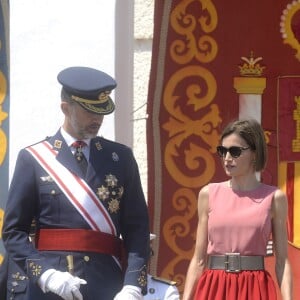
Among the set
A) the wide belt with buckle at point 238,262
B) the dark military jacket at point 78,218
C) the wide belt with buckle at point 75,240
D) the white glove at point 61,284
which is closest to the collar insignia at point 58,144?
the dark military jacket at point 78,218

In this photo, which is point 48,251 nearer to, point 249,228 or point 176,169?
point 249,228

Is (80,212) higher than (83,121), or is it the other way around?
(83,121)

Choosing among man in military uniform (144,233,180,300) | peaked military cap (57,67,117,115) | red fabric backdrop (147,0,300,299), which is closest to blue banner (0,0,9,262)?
red fabric backdrop (147,0,300,299)

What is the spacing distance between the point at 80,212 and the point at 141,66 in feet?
8.28

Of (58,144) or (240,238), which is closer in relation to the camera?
(58,144)

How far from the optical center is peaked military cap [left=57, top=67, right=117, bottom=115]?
14.1 ft

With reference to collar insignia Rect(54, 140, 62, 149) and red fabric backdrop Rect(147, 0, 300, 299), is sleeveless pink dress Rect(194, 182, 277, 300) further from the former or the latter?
red fabric backdrop Rect(147, 0, 300, 299)

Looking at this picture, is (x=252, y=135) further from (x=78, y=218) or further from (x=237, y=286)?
(x=78, y=218)

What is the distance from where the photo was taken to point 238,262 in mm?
4574

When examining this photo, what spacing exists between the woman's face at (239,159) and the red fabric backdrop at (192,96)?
116 cm

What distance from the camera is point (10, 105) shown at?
575cm

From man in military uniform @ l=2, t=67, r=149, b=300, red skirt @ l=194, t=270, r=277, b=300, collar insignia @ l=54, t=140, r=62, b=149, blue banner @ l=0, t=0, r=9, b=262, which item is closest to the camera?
man in military uniform @ l=2, t=67, r=149, b=300

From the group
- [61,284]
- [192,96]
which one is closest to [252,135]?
[61,284]

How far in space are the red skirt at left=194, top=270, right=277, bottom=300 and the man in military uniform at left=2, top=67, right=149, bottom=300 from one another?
0.43m
